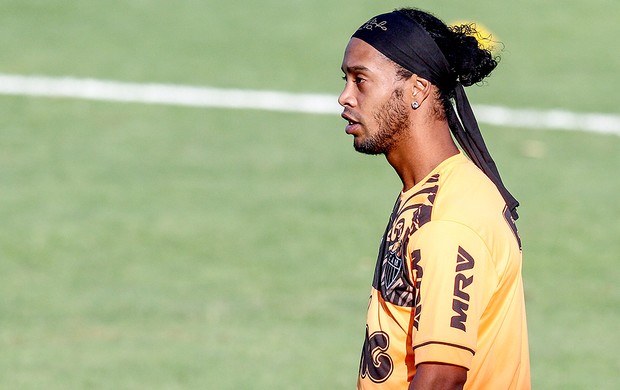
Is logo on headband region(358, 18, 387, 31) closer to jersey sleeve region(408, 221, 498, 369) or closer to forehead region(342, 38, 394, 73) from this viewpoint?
forehead region(342, 38, 394, 73)

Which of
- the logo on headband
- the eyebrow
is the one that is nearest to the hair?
the logo on headband

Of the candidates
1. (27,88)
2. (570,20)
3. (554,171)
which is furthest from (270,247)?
(570,20)

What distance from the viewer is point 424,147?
158 inches

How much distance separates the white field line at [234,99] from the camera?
13.9 metres

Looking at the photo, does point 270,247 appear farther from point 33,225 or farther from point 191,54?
point 191,54

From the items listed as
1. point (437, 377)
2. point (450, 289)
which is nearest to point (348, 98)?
point (450, 289)

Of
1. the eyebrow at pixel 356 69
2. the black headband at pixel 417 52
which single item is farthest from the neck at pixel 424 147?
the eyebrow at pixel 356 69

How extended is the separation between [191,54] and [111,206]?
4.31m

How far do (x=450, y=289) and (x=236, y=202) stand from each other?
7.92 meters

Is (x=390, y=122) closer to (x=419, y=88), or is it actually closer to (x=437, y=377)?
(x=419, y=88)

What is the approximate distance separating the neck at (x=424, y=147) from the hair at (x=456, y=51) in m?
0.08

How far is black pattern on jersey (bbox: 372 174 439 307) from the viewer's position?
3773 mm

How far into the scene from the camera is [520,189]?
467 inches

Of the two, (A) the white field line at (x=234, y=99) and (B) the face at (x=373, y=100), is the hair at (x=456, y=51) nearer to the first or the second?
(B) the face at (x=373, y=100)
